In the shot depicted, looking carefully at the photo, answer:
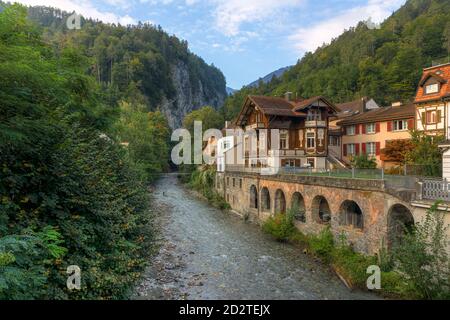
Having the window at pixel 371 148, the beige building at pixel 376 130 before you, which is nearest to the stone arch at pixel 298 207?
the beige building at pixel 376 130

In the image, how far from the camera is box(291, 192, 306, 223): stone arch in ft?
88.5

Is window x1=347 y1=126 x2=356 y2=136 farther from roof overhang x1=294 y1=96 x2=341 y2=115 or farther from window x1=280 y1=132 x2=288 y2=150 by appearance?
window x1=280 y1=132 x2=288 y2=150

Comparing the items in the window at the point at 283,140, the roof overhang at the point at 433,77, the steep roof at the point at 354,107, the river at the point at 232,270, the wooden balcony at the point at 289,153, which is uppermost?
the steep roof at the point at 354,107

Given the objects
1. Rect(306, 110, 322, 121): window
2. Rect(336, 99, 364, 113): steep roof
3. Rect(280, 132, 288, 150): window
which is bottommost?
Rect(280, 132, 288, 150): window

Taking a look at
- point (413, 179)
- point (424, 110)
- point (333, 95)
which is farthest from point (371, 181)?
point (333, 95)

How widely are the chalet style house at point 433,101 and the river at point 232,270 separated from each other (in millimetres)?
20980

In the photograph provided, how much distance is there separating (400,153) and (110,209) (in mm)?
31974

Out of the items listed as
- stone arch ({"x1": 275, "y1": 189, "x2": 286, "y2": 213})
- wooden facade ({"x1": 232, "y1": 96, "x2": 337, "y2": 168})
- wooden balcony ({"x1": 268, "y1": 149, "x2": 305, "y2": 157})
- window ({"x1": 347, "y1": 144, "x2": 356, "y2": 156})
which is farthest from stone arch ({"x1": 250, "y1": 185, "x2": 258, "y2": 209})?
window ({"x1": 347, "y1": 144, "x2": 356, "y2": 156})

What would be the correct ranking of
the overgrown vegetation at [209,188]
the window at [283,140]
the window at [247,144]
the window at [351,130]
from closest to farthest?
1. the window at [283,140]
2. the window at [247,144]
3. the overgrown vegetation at [209,188]
4. the window at [351,130]

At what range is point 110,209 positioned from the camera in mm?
12375

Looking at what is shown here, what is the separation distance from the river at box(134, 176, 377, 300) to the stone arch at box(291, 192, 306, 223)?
3055mm

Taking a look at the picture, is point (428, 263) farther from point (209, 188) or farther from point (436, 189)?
point (209, 188)

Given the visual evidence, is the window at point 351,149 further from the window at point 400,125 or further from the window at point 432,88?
the window at point 432,88

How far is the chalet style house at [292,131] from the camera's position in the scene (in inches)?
1534
